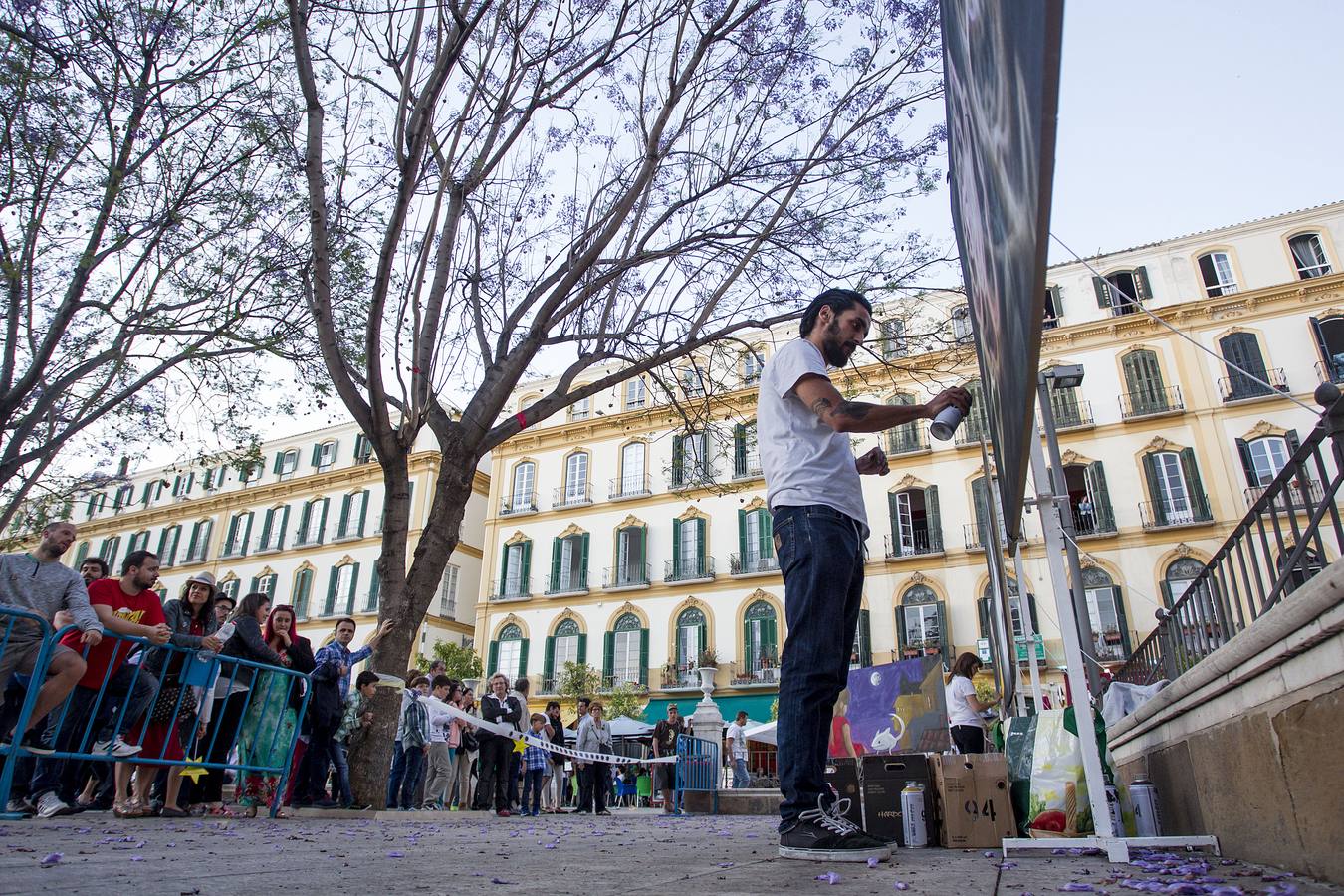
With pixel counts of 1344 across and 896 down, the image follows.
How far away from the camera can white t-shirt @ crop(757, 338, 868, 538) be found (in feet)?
9.64

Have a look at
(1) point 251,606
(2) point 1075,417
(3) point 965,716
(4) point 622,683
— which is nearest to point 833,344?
(1) point 251,606

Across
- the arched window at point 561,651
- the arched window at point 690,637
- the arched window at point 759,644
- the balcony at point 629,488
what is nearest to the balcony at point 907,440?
the arched window at point 759,644

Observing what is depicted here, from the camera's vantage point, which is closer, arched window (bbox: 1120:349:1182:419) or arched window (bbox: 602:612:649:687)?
arched window (bbox: 1120:349:1182:419)

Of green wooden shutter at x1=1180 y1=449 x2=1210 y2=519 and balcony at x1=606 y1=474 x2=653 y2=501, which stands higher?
balcony at x1=606 y1=474 x2=653 y2=501

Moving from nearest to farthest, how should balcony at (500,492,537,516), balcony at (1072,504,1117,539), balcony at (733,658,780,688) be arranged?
balcony at (1072,504,1117,539)
balcony at (733,658,780,688)
balcony at (500,492,537,516)

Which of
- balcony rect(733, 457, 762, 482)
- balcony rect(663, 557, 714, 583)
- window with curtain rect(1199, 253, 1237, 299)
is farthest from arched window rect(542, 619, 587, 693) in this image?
window with curtain rect(1199, 253, 1237, 299)

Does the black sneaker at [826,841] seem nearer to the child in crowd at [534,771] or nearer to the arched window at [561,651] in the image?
the child in crowd at [534,771]

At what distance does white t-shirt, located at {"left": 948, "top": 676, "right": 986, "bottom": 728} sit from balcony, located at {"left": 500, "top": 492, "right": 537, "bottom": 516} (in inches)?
972

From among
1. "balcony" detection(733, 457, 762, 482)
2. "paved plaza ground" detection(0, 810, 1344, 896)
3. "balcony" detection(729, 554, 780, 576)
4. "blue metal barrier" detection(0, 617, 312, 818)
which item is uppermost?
"balcony" detection(733, 457, 762, 482)

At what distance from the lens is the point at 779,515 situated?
3.00 metres

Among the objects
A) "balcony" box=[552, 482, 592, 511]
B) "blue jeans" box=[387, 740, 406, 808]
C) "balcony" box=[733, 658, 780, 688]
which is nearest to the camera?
"blue jeans" box=[387, 740, 406, 808]

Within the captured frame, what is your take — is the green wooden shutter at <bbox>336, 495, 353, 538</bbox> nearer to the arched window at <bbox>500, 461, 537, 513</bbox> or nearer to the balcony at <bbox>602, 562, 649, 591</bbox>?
the arched window at <bbox>500, 461, 537, 513</bbox>

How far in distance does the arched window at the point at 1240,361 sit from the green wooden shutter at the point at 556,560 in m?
21.3

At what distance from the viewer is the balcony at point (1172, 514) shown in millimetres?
21703
